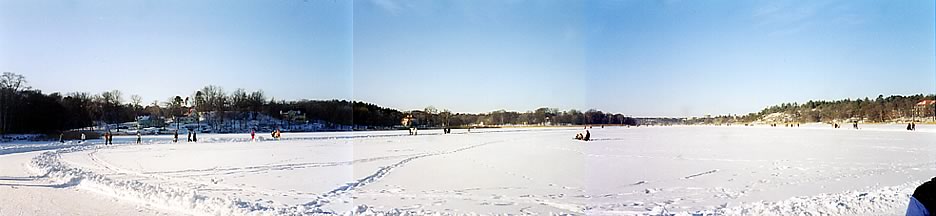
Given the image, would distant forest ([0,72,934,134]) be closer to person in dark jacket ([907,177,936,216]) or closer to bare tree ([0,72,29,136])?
bare tree ([0,72,29,136])

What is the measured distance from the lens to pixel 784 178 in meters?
9.14

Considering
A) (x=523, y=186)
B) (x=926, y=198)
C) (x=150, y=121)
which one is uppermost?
(x=150, y=121)

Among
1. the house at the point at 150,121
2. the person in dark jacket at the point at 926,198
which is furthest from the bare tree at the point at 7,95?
the person in dark jacket at the point at 926,198

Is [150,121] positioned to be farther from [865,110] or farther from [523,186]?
[865,110]

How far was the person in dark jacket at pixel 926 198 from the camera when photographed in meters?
2.04

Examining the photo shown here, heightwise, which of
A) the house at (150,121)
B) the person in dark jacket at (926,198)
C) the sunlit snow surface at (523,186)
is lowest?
the sunlit snow surface at (523,186)

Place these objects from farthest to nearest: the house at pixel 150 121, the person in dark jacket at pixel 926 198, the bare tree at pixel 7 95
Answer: the house at pixel 150 121, the bare tree at pixel 7 95, the person in dark jacket at pixel 926 198

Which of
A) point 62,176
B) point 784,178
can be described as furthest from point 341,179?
point 784,178

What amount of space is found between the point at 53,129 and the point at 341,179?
40.4 m

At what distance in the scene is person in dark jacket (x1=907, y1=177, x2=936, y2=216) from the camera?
2037 millimetres

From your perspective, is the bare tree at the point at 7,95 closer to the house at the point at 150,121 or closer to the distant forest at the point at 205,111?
the distant forest at the point at 205,111

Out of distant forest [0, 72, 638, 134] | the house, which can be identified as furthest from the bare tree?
the house

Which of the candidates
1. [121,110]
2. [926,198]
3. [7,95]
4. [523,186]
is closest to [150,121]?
[121,110]

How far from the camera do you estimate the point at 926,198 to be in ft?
6.75
